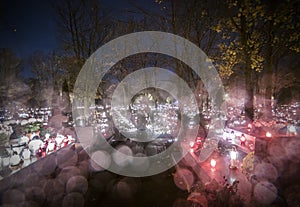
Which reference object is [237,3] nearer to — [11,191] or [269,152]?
[269,152]

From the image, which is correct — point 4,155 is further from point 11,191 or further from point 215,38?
point 215,38

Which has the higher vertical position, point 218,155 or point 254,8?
point 254,8

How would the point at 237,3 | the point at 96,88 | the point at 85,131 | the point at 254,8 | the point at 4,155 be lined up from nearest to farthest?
the point at 254,8 → the point at 237,3 → the point at 4,155 → the point at 85,131 → the point at 96,88

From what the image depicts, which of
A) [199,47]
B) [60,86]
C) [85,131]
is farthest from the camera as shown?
[60,86]

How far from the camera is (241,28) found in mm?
7602

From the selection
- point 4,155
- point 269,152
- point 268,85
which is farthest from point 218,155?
point 4,155

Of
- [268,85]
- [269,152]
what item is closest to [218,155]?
[268,85]

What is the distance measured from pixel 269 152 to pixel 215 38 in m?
9.93

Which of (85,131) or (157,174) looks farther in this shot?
(85,131)

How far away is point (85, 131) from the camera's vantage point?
14156mm

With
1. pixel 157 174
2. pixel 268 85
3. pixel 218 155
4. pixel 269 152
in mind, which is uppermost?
pixel 268 85

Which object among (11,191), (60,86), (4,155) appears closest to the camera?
(11,191)

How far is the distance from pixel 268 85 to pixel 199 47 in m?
4.64

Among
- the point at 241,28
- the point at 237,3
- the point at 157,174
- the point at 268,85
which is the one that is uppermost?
the point at 237,3
